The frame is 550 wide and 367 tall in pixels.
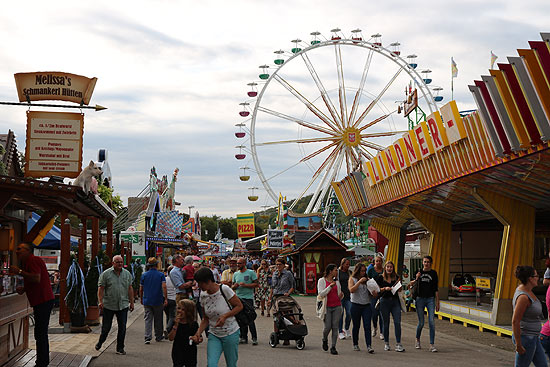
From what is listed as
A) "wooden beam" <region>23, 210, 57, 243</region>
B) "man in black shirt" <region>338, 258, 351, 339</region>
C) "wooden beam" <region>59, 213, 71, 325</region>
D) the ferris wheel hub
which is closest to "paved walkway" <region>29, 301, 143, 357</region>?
"wooden beam" <region>59, 213, 71, 325</region>

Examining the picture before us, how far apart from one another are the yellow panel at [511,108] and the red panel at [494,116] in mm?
457

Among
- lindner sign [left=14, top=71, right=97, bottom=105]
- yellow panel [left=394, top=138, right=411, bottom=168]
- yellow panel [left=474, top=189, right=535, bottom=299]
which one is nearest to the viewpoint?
lindner sign [left=14, top=71, right=97, bottom=105]

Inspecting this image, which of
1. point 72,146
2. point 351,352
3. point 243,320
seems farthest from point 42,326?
point 72,146

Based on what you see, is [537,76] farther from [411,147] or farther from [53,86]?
[53,86]

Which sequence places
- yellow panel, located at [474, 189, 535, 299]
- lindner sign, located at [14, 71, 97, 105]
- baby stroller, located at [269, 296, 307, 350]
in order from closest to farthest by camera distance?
1. baby stroller, located at [269, 296, 307, 350]
2. lindner sign, located at [14, 71, 97, 105]
3. yellow panel, located at [474, 189, 535, 299]

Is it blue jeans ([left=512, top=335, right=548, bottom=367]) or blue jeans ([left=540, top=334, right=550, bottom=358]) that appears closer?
blue jeans ([left=512, top=335, right=548, bottom=367])

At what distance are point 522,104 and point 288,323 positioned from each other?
560 cm

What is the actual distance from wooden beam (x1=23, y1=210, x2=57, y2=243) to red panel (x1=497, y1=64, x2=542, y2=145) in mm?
8178

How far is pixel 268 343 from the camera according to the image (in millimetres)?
13500

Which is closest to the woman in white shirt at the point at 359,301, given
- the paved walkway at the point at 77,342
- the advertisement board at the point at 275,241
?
the paved walkway at the point at 77,342

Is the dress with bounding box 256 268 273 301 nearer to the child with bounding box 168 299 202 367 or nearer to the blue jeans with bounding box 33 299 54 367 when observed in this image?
the blue jeans with bounding box 33 299 54 367

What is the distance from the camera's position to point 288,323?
41.5 feet

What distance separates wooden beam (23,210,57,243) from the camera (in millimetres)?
11334

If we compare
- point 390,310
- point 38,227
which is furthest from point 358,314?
point 38,227
